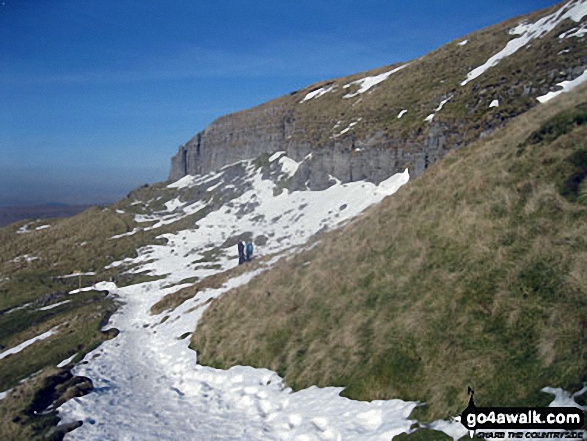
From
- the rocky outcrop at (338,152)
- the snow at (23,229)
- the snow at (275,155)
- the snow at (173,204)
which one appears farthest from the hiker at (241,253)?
the snow at (23,229)

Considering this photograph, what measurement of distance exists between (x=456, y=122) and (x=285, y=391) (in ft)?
122

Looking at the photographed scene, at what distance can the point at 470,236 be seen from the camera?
489 inches

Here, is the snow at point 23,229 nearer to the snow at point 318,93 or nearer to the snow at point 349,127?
the snow at point 318,93

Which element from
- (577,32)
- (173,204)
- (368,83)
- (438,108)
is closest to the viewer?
(577,32)

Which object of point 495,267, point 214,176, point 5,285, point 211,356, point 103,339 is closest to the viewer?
point 495,267

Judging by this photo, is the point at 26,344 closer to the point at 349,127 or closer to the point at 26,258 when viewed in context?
the point at 349,127

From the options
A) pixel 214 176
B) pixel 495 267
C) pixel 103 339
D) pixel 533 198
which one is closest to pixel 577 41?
pixel 533 198

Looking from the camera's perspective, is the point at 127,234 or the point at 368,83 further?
the point at 127,234

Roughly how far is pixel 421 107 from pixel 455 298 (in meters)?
49.0

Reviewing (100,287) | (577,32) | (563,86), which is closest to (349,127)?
(577,32)

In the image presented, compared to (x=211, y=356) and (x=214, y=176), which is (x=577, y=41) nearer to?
(x=211, y=356)

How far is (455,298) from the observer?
10695 mm

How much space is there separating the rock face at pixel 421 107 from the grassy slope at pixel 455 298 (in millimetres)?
23546

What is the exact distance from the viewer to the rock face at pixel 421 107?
39.7m
